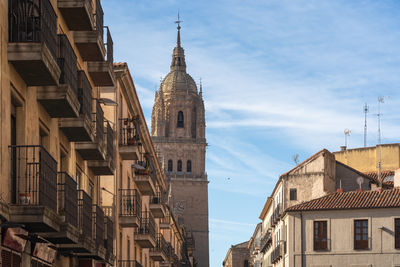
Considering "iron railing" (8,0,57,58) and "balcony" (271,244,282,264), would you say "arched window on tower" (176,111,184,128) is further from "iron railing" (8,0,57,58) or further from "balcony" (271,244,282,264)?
"iron railing" (8,0,57,58)

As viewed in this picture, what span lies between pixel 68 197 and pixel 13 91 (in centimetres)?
277

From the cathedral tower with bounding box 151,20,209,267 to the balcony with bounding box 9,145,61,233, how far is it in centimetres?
11901

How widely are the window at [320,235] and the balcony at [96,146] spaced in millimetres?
27780

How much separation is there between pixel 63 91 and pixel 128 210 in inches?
616

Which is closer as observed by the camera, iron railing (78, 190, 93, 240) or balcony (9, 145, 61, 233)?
balcony (9, 145, 61, 233)

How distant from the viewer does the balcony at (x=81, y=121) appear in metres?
18.8

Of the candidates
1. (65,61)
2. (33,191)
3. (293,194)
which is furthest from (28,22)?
(293,194)

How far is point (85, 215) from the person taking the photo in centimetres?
1905

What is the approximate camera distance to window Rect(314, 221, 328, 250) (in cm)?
4812

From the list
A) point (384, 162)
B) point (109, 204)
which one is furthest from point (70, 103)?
point (384, 162)

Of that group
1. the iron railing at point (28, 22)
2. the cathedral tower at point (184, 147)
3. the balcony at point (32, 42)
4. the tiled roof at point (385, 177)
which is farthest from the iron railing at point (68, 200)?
the cathedral tower at point (184, 147)

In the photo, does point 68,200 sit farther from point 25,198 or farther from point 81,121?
point 25,198

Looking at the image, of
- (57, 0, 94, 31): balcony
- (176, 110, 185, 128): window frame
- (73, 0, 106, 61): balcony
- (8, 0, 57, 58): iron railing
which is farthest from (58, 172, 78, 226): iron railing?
(176, 110, 185, 128): window frame

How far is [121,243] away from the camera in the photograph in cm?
3139
